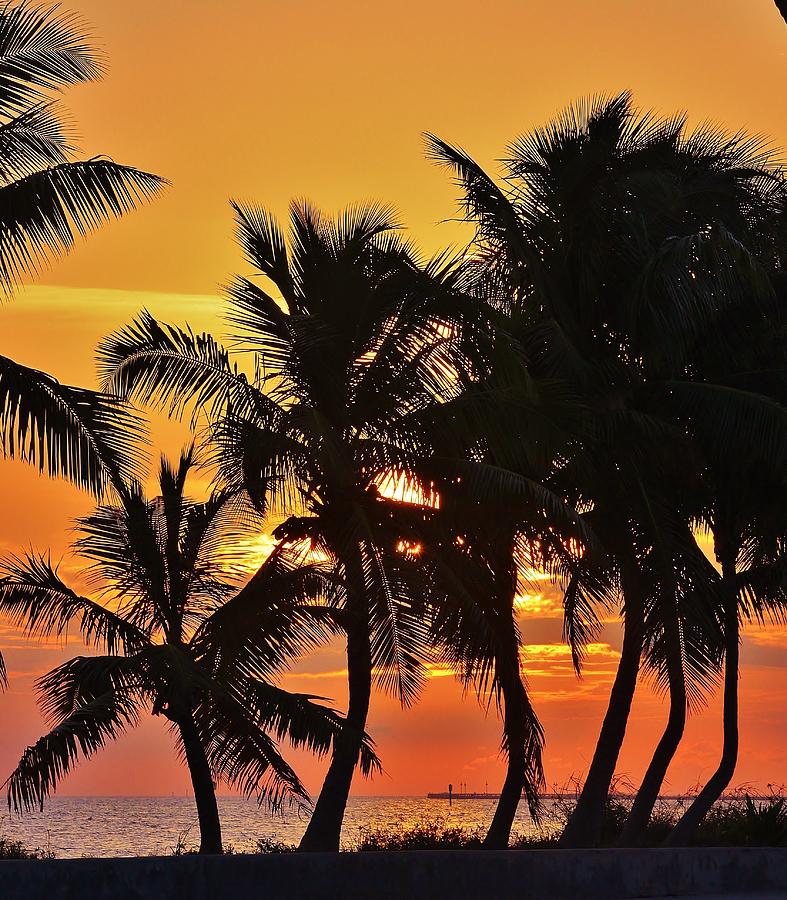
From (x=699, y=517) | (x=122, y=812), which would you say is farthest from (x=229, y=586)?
(x=122, y=812)

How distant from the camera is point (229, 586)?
2200 centimetres

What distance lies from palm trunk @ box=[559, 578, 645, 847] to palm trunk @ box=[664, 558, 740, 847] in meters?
1.53

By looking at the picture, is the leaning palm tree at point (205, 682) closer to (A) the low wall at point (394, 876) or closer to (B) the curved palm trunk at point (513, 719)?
(B) the curved palm trunk at point (513, 719)

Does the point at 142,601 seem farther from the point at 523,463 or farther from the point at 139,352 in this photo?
the point at 523,463

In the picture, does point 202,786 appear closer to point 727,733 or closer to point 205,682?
point 205,682

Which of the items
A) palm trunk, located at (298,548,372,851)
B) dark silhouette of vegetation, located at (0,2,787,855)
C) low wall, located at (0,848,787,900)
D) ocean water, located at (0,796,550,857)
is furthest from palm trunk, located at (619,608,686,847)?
ocean water, located at (0,796,550,857)

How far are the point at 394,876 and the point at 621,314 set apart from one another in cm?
1196

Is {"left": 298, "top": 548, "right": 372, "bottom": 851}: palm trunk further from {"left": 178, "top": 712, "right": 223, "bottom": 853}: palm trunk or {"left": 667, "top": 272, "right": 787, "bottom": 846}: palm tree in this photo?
{"left": 667, "top": 272, "right": 787, "bottom": 846}: palm tree

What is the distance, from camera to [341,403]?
1716 cm

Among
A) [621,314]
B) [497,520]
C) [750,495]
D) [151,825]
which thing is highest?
[621,314]

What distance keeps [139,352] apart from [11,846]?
33.9 ft

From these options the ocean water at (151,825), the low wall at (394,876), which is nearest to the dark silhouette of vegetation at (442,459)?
the low wall at (394,876)

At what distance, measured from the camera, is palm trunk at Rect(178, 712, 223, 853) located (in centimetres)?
1992

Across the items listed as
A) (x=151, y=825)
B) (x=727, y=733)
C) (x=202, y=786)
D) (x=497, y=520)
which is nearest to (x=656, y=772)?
(x=727, y=733)
